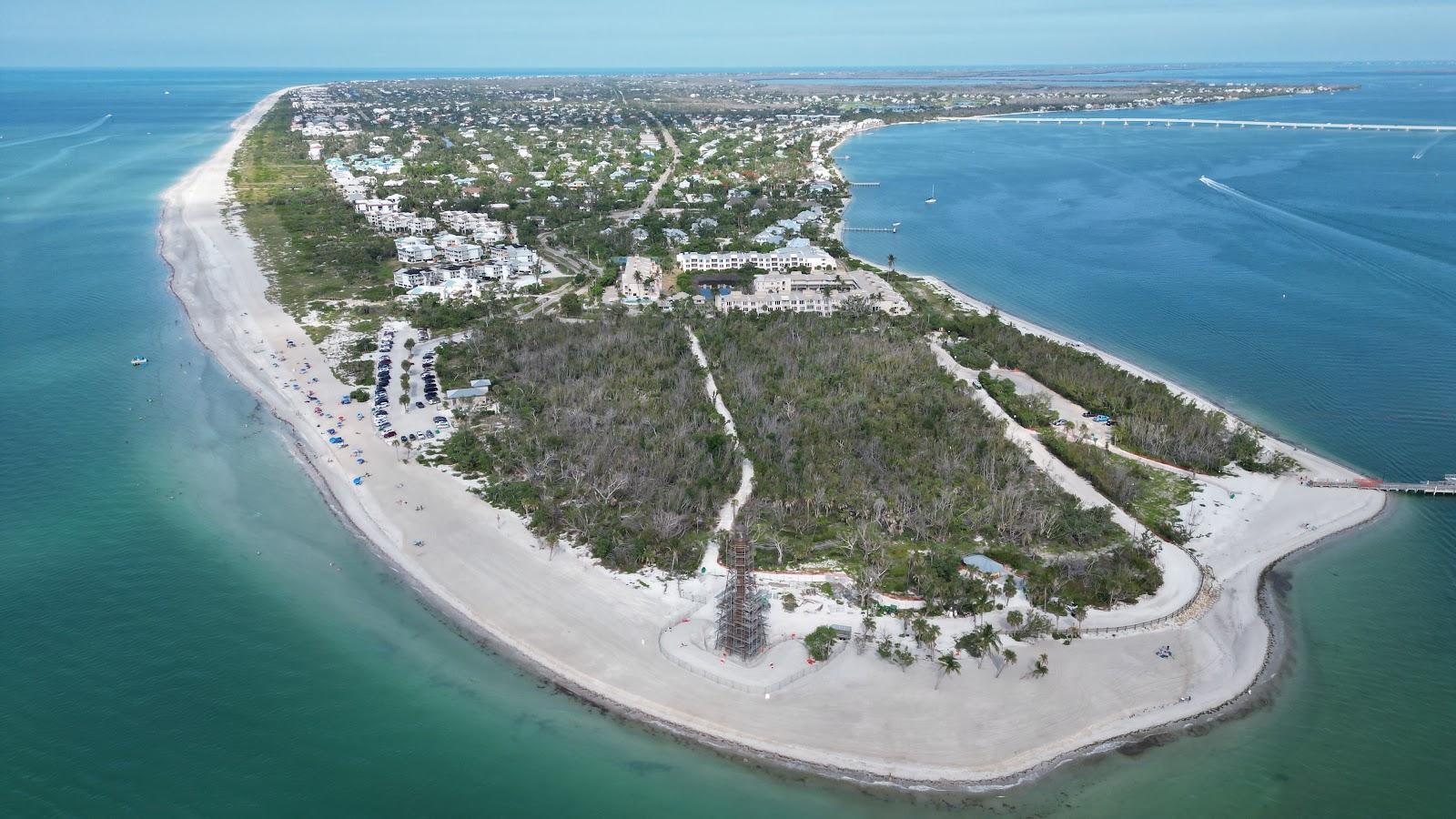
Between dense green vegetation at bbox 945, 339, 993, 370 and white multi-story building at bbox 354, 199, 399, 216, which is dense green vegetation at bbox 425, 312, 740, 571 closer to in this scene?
dense green vegetation at bbox 945, 339, 993, 370

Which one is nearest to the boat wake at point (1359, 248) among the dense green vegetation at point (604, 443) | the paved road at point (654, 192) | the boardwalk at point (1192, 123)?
the dense green vegetation at point (604, 443)

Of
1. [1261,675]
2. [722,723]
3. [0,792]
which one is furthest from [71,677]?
[1261,675]

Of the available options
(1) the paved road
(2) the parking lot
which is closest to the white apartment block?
(1) the paved road

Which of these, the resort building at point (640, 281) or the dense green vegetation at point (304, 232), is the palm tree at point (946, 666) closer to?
the resort building at point (640, 281)

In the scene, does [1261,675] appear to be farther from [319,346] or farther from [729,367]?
[319,346]

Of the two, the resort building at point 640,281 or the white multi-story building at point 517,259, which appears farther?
the white multi-story building at point 517,259

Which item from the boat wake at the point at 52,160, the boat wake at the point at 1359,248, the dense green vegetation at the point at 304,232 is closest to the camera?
the boat wake at the point at 1359,248

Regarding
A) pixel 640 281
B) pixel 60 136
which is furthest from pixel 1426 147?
pixel 60 136
